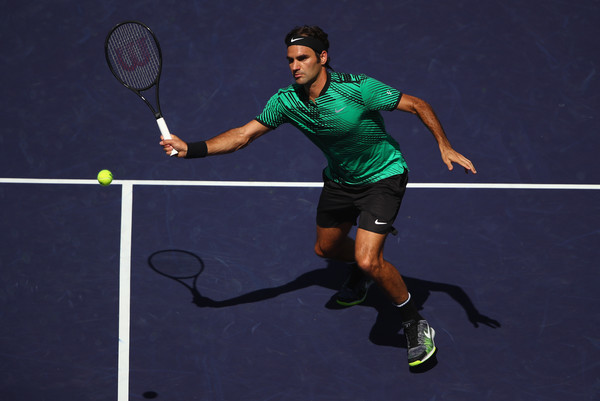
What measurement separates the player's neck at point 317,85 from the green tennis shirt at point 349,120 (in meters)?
0.03

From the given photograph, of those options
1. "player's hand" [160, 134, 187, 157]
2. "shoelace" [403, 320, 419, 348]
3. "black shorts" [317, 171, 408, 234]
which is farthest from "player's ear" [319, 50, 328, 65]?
"shoelace" [403, 320, 419, 348]

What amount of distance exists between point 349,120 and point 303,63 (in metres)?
0.46

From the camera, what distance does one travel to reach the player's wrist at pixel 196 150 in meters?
4.62

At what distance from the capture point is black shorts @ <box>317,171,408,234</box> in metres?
4.96

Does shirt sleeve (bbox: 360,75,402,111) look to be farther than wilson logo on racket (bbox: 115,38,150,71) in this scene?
No

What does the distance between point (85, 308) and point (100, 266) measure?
0.34 meters

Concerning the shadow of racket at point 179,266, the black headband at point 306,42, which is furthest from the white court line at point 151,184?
the black headband at point 306,42

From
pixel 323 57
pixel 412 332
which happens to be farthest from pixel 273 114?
pixel 412 332

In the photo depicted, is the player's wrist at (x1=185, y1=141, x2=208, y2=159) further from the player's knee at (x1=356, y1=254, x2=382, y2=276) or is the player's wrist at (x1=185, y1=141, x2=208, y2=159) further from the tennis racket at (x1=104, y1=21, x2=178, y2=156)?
the player's knee at (x1=356, y1=254, x2=382, y2=276)

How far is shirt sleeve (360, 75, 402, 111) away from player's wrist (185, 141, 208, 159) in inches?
41.5

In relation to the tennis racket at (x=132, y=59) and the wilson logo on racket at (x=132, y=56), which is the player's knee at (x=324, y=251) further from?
the wilson logo on racket at (x=132, y=56)

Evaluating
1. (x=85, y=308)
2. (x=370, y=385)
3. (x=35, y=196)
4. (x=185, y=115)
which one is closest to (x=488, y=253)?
(x=370, y=385)

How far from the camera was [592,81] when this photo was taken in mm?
6258

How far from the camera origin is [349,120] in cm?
479
